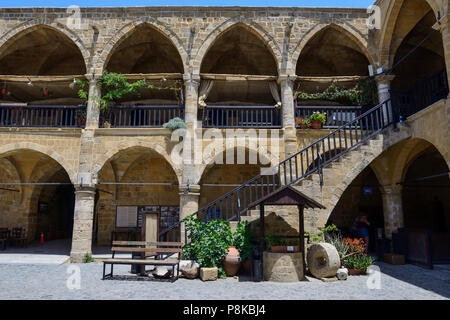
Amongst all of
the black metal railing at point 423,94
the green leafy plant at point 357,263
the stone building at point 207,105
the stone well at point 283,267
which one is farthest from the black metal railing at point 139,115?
the black metal railing at point 423,94

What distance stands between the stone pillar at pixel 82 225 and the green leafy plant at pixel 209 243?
3478 mm

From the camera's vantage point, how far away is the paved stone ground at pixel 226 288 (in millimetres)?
5012

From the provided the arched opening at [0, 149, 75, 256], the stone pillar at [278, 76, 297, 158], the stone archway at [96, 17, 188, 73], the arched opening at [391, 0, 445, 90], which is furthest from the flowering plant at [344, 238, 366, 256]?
the arched opening at [0, 149, 75, 256]

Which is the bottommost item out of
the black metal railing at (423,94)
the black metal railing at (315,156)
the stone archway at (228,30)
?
the black metal railing at (315,156)

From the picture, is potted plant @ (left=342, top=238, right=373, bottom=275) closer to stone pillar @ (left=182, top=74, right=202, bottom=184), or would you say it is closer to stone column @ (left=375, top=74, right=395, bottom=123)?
stone pillar @ (left=182, top=74, right=202, bottom=184)

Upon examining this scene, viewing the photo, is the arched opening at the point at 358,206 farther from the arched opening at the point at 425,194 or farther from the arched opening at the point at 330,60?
the arched opening at the point at 330,60

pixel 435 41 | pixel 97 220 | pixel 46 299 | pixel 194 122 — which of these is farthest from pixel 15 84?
pixel 435 41

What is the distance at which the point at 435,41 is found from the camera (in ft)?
Result: 33.8

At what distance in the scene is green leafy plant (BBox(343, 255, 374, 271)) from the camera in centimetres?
678

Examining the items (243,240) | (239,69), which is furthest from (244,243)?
(239,69)

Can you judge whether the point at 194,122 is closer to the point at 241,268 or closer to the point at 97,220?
the point at 241,268

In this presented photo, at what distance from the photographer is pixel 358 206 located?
462 inches

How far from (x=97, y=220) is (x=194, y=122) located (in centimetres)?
620

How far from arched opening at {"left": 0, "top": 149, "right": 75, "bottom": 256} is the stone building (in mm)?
52
